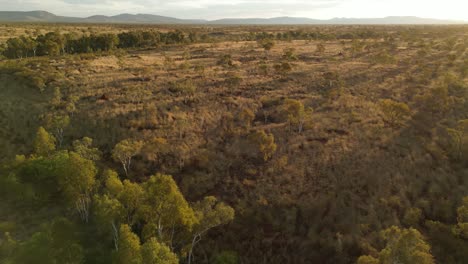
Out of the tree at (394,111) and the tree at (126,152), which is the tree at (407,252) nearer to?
the tree at (126,152)

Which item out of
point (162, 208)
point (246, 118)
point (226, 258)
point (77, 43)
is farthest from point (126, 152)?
point (77, 43)

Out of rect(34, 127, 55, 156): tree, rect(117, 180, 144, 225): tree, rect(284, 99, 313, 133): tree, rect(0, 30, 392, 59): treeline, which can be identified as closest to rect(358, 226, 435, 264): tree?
rect(117, 180, 144, 225): tree

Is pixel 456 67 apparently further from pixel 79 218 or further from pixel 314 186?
pixel 79 218

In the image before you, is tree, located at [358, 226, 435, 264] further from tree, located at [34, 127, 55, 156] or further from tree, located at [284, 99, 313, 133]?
tree, located at [34, 127, 55, 156]

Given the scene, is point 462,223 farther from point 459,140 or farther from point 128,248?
point 128,248

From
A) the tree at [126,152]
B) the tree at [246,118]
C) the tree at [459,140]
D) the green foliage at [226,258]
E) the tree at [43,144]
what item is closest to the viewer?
the green foliage at [226,258]

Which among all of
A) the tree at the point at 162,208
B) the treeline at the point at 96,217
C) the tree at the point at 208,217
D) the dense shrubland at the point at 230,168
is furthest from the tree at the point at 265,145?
the tree at the point at 162,208

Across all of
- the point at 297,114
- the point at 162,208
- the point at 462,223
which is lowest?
the point at 462,223
